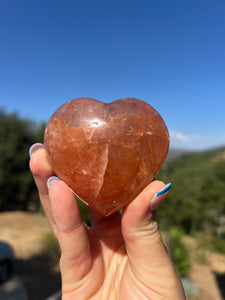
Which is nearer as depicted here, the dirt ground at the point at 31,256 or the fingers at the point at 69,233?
the fingers at the point at 69,233

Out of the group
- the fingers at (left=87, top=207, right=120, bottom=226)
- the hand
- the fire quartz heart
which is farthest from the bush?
the fire quartz heart

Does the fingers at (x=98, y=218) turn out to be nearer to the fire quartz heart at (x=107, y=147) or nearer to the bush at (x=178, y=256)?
the fire quartz heart at (x=107, y=147)

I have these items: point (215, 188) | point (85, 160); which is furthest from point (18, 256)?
point (215, 188)

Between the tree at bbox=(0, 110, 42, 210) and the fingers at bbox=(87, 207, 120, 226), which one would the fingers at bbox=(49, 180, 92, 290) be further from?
the tree at bbox=(0, 110, 42, 210)

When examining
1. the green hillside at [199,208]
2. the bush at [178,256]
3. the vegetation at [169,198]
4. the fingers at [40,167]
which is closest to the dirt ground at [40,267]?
the vegetation at [169,198]

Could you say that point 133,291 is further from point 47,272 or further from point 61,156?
point 47,272

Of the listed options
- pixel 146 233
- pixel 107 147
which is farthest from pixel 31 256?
pixel 107 147
